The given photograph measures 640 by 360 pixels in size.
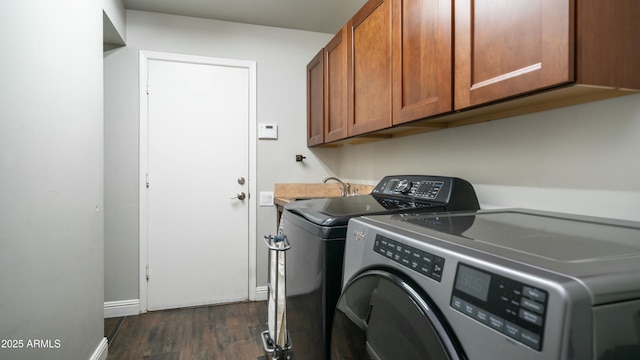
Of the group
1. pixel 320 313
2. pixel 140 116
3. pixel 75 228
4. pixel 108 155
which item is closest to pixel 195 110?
pixel 140 116

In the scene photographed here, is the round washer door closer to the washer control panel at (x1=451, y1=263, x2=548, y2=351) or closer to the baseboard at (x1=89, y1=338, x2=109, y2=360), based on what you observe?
the washer control panel at (x1=451, y1=263, x2=548, y2=351)

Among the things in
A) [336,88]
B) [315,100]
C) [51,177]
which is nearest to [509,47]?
[336,88]

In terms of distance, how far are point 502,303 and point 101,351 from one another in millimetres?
2263

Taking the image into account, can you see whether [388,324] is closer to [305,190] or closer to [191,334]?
[191,334]

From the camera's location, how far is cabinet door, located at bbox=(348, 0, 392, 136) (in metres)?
1.54

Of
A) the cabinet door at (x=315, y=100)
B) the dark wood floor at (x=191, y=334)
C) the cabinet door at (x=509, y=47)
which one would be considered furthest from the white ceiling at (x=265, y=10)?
the dark wood floor at (x=191, y=334)

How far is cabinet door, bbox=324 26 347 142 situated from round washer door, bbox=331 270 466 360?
1.35m

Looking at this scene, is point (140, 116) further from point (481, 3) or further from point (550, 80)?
point (550, 80)

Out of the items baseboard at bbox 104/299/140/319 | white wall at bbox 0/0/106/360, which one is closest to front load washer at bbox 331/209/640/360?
white wall at bbox 0/0/106/360

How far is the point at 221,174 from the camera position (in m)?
2.75

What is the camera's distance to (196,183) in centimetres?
270

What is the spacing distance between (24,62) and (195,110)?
1538 mm

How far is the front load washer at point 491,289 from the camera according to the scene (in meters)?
0.39

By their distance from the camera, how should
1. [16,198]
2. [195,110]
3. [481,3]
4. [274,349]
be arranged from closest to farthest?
[481,3] → [16,198] → [274,349] → [195,110]
